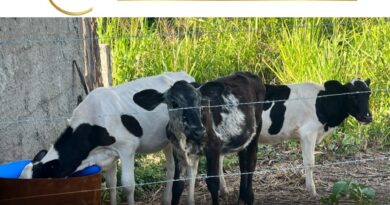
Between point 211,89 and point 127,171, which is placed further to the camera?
point 211,89

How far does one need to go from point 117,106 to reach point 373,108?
149 inches

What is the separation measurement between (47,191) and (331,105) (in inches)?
118

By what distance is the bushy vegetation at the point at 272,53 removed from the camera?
9430mm

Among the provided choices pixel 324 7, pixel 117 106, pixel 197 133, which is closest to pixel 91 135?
pixel 117 106

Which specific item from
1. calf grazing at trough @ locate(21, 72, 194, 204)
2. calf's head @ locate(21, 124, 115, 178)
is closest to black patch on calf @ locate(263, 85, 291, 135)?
calf grazing at trough @ locate(21, 72, 194, 204)

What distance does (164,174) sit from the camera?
866 cm

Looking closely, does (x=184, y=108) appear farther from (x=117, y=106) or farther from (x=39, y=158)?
(x=39, y=158)

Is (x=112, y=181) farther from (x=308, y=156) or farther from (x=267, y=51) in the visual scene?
(x=267, y=51)

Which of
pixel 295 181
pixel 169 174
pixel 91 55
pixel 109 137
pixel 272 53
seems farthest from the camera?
pixel 91 55

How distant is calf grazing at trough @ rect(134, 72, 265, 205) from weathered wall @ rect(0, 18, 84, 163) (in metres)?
0.98

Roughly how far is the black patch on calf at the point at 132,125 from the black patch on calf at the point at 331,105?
1927mm

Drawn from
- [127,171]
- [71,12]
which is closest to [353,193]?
[127,171]

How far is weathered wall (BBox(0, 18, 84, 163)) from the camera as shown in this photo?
23.3ft

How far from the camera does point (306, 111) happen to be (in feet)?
27.8
